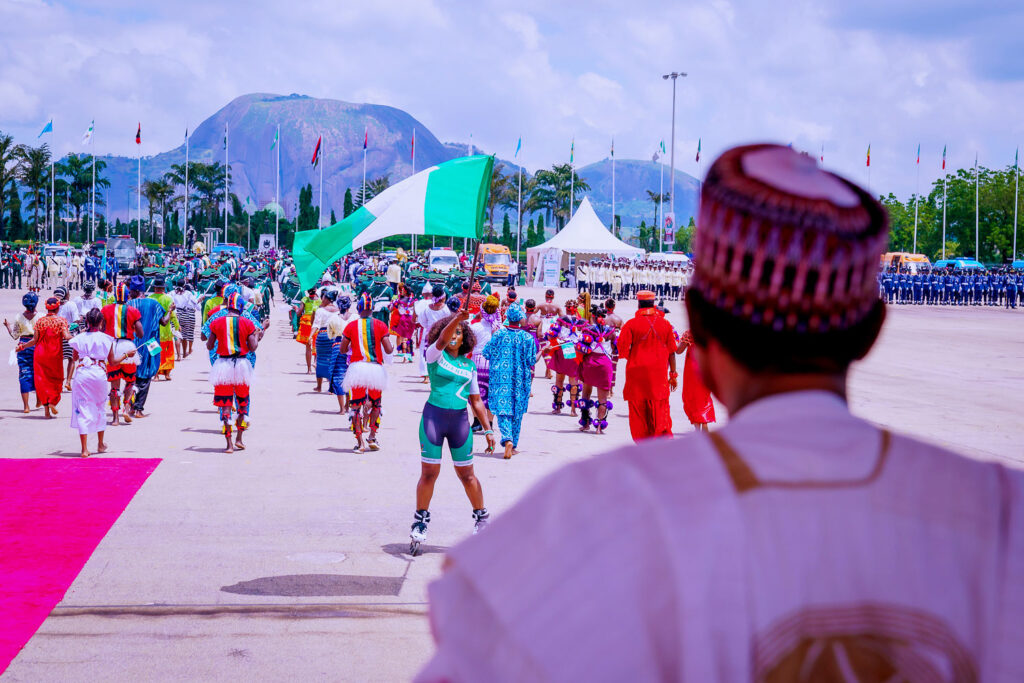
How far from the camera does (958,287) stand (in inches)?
2146

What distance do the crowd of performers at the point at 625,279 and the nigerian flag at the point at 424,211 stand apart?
1733 inches

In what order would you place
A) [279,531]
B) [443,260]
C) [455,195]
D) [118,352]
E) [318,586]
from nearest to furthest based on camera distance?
[318,586] → [279,531] → [455,195] → [118,352] → [443,260]

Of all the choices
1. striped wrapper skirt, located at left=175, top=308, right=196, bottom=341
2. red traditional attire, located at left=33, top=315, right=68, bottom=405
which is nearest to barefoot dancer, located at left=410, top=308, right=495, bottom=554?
red traditional attire, located at left=33, top=315, right=68, bottom=405

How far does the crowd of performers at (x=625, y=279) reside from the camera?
2089 inches

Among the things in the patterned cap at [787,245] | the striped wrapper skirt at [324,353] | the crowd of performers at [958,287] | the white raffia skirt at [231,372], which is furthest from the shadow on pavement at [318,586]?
the crowd of performers at [958,287]

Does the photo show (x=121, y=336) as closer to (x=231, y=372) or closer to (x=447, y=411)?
(x=231, y=372)

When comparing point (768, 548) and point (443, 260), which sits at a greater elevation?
point (443, 260)

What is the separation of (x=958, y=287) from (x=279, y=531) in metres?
52.3

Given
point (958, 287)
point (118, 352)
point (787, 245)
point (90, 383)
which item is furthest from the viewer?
point (958, 287)

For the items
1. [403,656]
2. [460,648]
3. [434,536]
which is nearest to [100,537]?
[434,536]

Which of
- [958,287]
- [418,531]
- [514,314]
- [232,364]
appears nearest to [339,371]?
[232,364]

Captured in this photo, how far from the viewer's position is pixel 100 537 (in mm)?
8141

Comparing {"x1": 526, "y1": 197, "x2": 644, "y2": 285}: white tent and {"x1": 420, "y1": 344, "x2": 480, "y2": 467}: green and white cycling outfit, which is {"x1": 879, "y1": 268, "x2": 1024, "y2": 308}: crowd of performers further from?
{"x1": 420, "y1": 344, "x2": 480, "y2": 467}: green and white cycling outfit

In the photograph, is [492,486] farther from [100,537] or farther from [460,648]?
[460,648]
